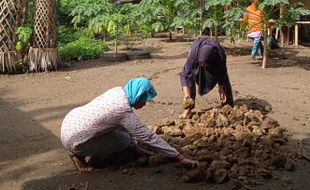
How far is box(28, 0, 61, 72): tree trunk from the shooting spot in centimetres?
961

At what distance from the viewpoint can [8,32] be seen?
9359 millimetres

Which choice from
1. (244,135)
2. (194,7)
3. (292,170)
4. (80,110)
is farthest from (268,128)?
(194,7)

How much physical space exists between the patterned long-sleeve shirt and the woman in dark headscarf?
1.71 m

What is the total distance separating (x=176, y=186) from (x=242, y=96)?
3535 mm

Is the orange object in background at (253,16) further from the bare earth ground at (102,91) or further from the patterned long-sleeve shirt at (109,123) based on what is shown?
the patterned long-sleeve shirt at (109,123)

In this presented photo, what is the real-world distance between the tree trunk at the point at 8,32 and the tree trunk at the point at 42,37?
1.26 feet

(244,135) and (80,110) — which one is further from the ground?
(80,110)

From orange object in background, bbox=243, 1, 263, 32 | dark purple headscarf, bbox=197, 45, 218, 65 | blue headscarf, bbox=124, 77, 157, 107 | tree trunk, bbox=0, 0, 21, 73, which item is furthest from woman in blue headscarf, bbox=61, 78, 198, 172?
orange object in background, bbox=243, 1, 263, 32

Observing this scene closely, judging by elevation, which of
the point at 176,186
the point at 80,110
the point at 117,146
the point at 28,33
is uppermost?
the point at 28,33

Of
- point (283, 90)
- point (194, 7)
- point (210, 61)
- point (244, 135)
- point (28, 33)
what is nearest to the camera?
point (244, 135)

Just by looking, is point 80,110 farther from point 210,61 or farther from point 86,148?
point 210,61

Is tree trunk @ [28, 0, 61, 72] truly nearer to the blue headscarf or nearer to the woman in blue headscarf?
the woman in blue headscarf

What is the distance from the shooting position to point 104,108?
13.0 ft

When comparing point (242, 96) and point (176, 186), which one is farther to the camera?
point (242, 96)
